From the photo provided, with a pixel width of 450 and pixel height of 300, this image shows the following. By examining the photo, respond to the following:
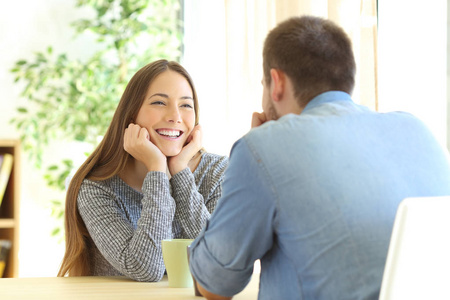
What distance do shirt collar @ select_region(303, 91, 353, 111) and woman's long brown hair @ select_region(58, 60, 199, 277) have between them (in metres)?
0.86

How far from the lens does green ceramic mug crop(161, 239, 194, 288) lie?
1.39 meters

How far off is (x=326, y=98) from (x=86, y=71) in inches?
104

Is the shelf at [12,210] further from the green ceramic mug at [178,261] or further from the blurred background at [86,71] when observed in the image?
the green ceramic mug at [178,261]

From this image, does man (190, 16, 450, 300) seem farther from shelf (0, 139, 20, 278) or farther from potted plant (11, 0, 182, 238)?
potted plant (11, 0, 182, 238)

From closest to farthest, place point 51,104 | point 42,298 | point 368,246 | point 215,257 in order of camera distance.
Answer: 1. point 368,246
2. point 215,257
3. point 42,298
4. point 51,104

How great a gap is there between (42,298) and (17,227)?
7.29ft

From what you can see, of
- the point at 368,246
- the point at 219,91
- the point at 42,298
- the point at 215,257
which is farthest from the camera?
the point at 219,91

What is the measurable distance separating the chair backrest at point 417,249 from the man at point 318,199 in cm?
10

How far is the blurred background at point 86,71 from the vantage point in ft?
9.70

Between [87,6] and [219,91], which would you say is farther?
[87,6]

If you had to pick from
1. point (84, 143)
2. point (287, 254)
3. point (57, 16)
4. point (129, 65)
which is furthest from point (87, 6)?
point (287, 254)

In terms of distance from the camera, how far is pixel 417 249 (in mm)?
836

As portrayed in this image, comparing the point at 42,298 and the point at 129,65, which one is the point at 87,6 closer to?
the point at 129,65

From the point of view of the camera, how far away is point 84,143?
12.7ft
